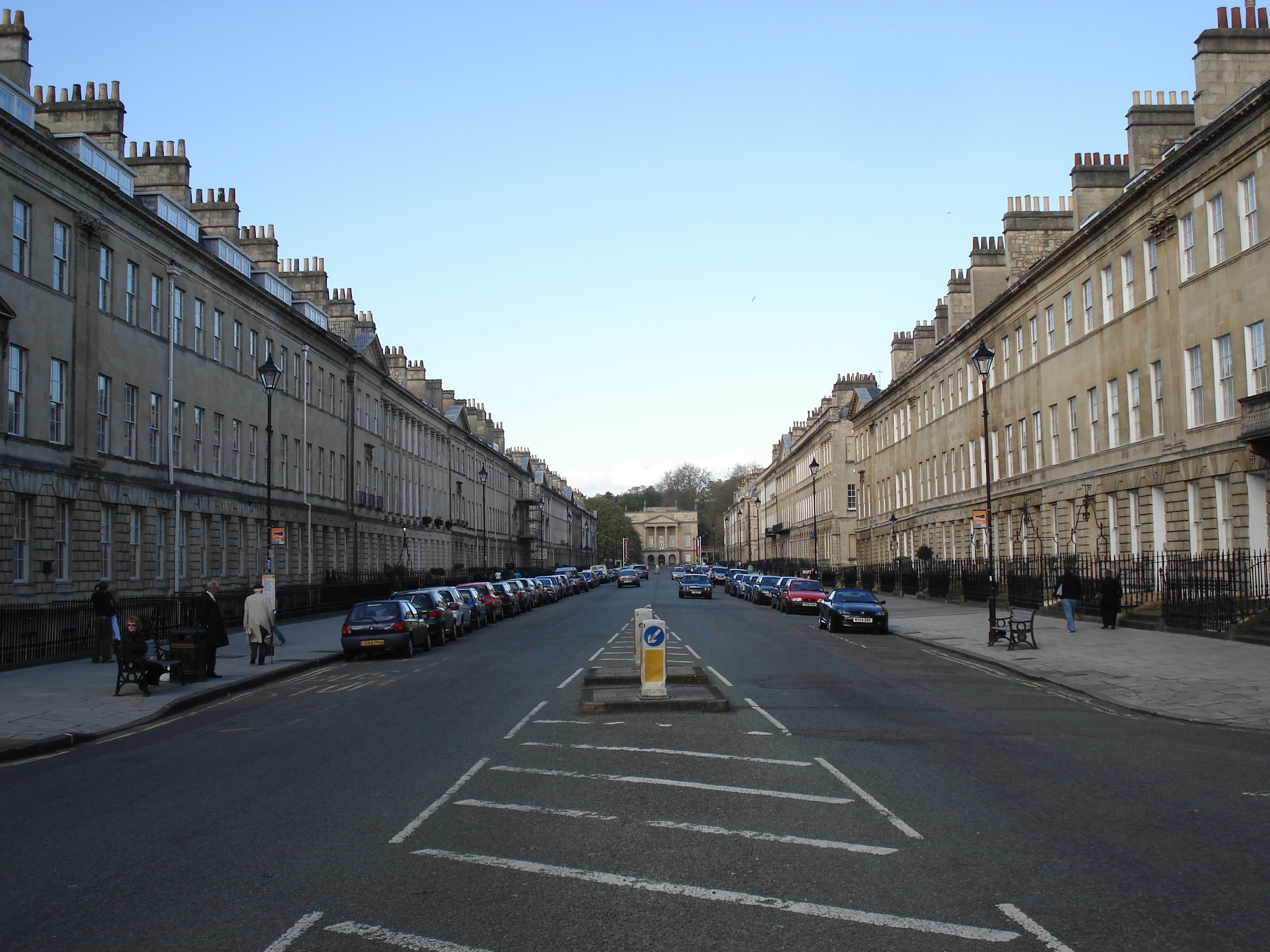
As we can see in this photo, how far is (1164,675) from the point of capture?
1742cm

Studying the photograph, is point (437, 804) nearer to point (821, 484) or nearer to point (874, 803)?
point (874, 803)

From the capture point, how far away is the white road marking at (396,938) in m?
5.23

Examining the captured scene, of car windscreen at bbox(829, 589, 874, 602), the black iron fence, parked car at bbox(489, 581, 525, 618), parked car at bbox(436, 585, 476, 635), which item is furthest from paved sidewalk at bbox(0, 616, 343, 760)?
parked car at bbox(489, 581, 525, 618)

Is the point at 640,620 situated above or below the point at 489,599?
above

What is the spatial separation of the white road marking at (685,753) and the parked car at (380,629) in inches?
558

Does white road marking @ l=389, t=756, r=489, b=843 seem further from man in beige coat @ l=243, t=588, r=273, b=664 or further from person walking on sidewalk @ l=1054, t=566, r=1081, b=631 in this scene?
person walking on sidewalk @ l=1054, t=566, r=1081, b=631

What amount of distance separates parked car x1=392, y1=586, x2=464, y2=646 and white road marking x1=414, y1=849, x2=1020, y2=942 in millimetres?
21693

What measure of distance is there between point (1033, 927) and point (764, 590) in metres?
47.1

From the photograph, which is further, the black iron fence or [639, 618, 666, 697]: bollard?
the black iron fence

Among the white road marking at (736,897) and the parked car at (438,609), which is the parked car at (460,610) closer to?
the parked car at (438,609)

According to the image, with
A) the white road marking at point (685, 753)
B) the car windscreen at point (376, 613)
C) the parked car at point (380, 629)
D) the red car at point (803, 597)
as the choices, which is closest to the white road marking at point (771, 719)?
the white road marking at point (685, 753)

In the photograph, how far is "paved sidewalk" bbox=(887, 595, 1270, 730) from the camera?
1418 centimetres

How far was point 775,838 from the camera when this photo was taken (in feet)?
23.8

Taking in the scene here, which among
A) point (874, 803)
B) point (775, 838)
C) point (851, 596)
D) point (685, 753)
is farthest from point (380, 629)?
point (775, 838)
